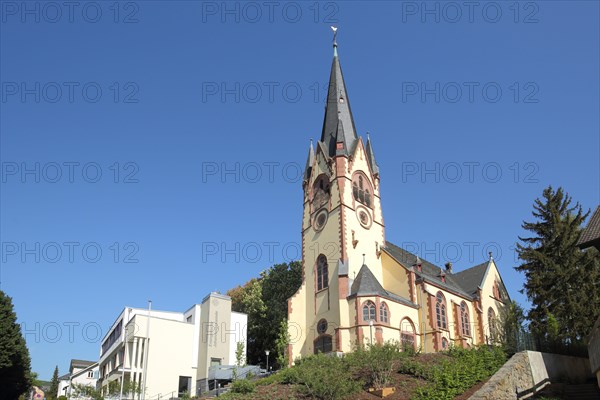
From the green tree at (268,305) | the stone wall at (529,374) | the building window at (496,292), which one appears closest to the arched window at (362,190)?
the green tree at (268,305)

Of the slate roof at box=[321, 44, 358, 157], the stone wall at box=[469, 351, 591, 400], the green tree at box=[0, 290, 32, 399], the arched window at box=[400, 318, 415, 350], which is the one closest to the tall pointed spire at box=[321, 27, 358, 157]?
the slate roof at box=[321, 44, 358, 157]

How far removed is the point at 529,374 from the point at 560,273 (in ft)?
59.6

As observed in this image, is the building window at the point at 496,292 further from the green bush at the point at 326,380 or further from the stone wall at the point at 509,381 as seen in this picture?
the stone wall at the point at 509,381

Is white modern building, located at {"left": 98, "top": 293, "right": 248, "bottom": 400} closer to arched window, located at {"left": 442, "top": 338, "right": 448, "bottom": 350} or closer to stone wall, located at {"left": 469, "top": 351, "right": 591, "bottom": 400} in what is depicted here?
arched window, located at {"left": 442, "top": 338, "right": 448, "bottom": 350}

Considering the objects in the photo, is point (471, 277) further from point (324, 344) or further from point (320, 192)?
point (324, 344)

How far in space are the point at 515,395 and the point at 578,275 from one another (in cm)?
2017

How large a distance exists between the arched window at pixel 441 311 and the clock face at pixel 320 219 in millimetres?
11279

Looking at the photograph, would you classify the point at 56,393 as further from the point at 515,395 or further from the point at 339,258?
the point at 515,395

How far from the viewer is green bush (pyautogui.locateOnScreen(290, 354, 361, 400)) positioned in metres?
Answer: 21.6

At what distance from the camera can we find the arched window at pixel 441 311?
42844mm

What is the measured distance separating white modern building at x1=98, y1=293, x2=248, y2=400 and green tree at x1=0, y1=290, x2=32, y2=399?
7.55m

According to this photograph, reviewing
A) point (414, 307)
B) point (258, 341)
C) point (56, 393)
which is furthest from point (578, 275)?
point (56, 393)

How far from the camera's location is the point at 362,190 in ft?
154

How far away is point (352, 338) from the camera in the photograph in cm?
3809
